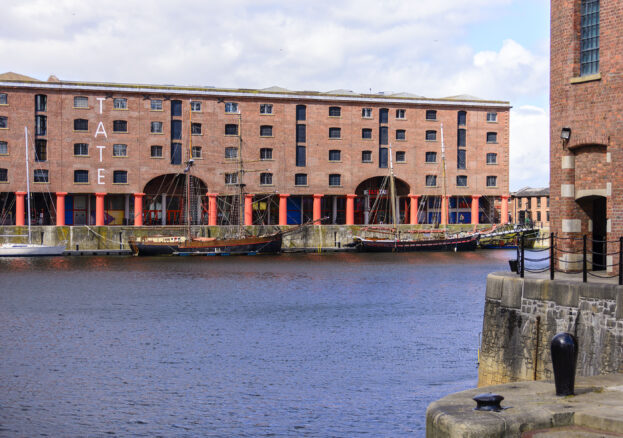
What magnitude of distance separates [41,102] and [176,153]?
15.1 metres

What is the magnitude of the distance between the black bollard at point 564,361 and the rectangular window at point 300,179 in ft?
250

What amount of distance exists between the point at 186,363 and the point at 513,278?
11.9 meters

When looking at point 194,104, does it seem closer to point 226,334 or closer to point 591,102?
point 226,334

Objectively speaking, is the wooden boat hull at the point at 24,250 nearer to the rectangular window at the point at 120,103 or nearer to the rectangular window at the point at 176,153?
the rectangular window at the point at 176,153

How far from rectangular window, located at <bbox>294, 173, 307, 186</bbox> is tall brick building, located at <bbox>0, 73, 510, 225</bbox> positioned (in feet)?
0.38

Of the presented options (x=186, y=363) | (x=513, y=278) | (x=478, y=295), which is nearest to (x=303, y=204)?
(x=478, y=295)

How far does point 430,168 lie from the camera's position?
91.8m

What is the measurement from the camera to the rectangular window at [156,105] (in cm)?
8500

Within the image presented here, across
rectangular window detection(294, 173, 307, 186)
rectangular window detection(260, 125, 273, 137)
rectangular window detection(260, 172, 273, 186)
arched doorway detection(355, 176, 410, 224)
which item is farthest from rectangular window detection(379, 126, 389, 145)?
rectangular window detection(260, 172, 273, 186)

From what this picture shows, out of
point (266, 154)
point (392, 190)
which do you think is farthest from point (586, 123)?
point (266, 154)

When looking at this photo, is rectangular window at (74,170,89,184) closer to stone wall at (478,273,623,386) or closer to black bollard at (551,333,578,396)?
stone wall at (478,273,623,386)

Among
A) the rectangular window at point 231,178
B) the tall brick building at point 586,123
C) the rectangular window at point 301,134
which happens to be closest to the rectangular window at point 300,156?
the rectangular window at point 301,134

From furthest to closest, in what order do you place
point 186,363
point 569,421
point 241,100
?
point 241,100, point 186,363, point 569,421

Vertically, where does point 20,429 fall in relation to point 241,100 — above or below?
below
